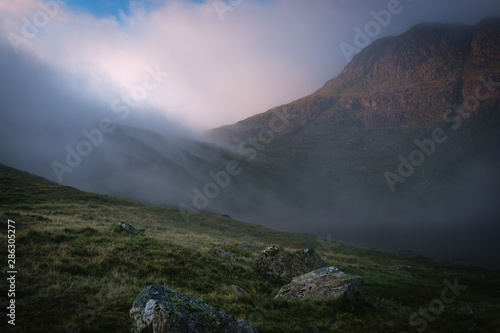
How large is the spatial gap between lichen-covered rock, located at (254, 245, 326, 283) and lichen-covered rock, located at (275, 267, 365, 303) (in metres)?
4.43

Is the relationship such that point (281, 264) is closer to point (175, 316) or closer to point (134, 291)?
point (134, 291)

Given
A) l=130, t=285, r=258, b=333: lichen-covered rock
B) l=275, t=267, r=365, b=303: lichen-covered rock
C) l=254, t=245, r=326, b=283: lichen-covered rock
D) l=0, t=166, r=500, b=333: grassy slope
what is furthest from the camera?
l=254, t=245, r=326, b=283: lichen-covered rock

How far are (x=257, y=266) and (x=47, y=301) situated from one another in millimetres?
13866

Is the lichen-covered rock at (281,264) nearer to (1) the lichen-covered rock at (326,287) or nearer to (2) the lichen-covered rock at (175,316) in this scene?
(1) the lichen-covered rock at (326,287)

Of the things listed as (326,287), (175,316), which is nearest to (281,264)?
(326,287)

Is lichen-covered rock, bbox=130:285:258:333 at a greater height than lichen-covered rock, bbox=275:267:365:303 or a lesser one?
greater

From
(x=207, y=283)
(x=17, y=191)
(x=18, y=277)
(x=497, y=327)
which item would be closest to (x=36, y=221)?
(x=18, y=277)

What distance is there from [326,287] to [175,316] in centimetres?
884

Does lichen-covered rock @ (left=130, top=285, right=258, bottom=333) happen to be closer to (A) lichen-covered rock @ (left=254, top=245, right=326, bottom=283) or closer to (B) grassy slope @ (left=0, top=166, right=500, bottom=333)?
(B) grassy slope @ (left=0, top=166, right=500, bottom=333)

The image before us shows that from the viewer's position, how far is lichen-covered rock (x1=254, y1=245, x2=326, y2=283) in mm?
18938

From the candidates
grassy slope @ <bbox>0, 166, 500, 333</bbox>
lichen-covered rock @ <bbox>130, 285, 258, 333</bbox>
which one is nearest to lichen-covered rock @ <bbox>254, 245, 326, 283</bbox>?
grassy slope @ <bbox>0, 166, 500, 333</bbox>

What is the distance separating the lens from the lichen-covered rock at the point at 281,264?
18938mm

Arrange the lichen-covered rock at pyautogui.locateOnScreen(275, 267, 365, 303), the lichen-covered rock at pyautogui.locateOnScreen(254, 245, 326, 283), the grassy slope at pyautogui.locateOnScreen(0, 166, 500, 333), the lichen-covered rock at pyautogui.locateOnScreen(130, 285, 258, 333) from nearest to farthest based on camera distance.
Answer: the lichen-covered rock at pyautogui.locateOnScreen(130, 285, 258, 333), the grassy slope at pyautogui.locateOnScreen(0, 166, 500, 333), the lichen-covered rock at pyautogui.locateOnScreen(275, 267, 365, 303), the lichen-covered rock at pyautogui.locateOnScreen(254, 245, 326, 283)

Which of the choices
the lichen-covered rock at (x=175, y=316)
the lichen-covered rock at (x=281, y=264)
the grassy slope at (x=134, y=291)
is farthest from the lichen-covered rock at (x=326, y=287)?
the lichen-covered rock at (x=175, y=316)
